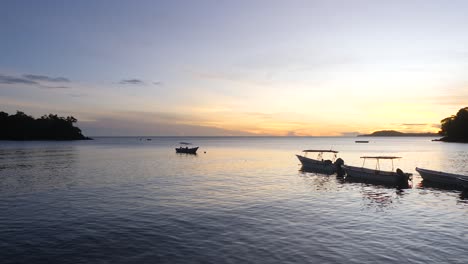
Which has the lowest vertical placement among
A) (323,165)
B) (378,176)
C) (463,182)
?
(378,176)

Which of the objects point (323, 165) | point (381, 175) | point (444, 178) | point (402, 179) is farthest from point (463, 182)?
point (323, 165)

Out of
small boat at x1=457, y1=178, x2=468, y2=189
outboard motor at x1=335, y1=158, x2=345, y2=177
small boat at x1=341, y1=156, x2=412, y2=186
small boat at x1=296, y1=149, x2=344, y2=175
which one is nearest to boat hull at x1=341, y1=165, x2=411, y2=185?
small boat at x1=341, y1=156, x2=412, y2=186

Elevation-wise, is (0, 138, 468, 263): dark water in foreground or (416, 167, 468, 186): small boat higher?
(416, 167, 468, 186): small boat

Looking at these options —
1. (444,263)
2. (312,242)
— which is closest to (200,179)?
(312,242)

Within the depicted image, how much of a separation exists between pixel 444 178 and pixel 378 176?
9068 mm

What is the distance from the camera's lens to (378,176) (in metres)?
55.4

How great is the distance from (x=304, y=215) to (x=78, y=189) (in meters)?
28.7

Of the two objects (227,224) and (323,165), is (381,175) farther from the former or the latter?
(227,224)

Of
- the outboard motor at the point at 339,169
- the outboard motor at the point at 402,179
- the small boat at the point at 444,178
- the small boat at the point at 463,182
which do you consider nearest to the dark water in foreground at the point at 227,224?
the small boat at the point at 463,182

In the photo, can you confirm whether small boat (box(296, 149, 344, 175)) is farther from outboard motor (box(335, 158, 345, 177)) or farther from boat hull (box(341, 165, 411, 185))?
boat hull (box(341, 165, 411, 185))

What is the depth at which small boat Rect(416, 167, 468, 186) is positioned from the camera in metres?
47.3

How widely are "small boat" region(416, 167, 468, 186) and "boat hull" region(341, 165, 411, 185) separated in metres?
4.76

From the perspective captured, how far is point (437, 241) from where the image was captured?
22.8 meters

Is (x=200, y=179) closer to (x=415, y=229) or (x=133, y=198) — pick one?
(x=133, y=198)
